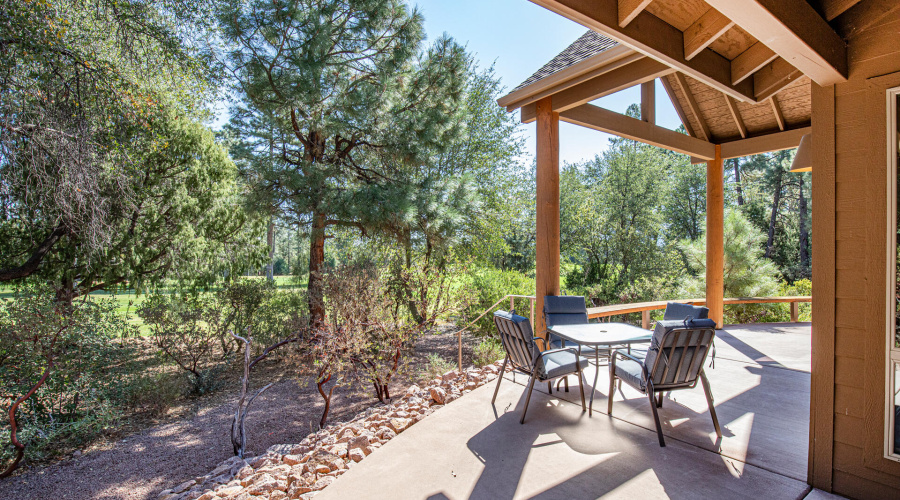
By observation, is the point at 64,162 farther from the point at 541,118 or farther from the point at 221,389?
the point at 541,118

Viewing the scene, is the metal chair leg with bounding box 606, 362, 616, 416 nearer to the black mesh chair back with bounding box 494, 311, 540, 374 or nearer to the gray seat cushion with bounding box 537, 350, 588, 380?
the gray seat cushion with bounding box 537, 350, 588, 380

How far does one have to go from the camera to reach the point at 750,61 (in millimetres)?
3051

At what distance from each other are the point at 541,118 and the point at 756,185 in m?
17.2

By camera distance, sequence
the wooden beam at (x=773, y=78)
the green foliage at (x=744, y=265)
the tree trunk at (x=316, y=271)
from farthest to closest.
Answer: the green foliage at (x=744, y=265) → the tree trunk at (x=316, y=271) → the wooden beam at (x=773, y=78)

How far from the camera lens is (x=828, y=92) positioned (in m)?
2.06

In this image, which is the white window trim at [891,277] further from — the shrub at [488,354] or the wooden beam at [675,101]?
the shrub at [488,354]

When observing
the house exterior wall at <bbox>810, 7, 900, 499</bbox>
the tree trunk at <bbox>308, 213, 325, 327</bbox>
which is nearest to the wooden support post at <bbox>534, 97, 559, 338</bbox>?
the house exterior wall at <bbox>810, 7, 900, 499</bbox>

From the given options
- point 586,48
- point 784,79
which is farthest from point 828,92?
point 586,48

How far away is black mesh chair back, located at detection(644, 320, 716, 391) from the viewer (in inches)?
99.9

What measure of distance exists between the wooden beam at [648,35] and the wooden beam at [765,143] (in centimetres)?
286

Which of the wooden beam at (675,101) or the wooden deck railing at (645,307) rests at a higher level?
the wooden beam at (675,101)

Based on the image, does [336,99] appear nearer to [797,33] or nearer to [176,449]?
[176,449]

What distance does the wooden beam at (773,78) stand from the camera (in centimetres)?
332

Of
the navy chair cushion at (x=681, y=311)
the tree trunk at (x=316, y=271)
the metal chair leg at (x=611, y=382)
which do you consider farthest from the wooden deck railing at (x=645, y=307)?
the tree trunk at (x=316, y=271)
